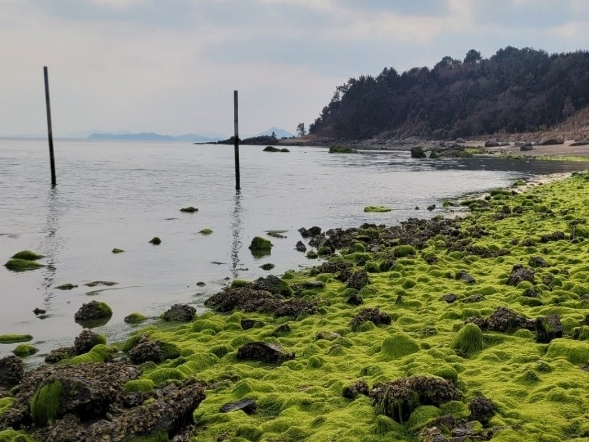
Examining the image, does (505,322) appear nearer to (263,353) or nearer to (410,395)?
(410,395)

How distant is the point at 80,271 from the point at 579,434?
15.0 metres

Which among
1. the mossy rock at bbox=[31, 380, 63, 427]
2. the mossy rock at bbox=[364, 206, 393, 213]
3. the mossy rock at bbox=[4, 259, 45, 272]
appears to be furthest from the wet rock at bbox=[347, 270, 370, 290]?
the mossy rock at bbox=[364, 206, 393, 213]

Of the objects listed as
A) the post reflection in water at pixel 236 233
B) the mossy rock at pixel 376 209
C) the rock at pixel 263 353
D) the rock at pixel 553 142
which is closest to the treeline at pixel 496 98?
the rock at pixel 553 142

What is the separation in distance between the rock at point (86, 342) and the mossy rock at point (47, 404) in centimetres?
347

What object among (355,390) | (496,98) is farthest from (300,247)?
(496,98)

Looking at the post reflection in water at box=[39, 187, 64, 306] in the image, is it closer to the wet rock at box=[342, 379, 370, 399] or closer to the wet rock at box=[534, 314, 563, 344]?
the wet rock at box=[342, 379, 370, 399]

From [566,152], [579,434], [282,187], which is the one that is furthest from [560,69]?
[579,434]

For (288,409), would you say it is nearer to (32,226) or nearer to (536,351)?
Answer: (536,351)

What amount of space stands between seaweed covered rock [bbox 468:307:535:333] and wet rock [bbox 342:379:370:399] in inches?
126

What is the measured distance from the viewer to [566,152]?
92.4m

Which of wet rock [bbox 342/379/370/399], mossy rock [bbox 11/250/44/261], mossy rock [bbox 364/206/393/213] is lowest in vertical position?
mossy rock [bbox 364/206/393/213]

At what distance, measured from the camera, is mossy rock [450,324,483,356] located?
8.70m

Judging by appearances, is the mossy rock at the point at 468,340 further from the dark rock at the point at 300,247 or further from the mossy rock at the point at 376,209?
the mossy rock at the point at 376,209

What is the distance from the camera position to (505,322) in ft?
30.6
